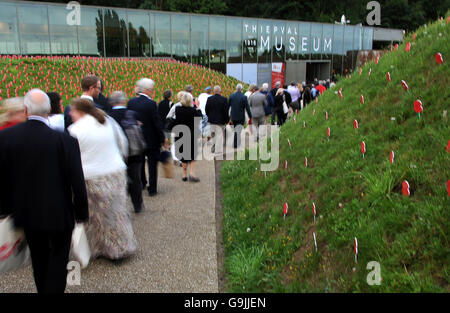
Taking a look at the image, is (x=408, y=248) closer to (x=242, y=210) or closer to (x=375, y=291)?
(x=375, y=291)

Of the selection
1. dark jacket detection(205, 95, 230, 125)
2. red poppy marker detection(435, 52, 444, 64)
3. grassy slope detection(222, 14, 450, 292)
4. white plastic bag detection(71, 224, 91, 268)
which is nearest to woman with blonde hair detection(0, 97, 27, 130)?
white plastic bag detection(71, 224, 91, 268)

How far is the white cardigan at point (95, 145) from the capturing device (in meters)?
4.33

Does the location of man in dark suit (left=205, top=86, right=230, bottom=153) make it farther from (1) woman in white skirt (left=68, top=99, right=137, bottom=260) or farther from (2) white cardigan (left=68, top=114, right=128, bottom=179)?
(2) white cardigan (left=68, top=114, right=128, bottom=179)

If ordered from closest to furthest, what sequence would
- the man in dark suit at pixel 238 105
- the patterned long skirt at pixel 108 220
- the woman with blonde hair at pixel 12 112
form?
the woman with blonde hair at pixel 12 112, the patterned long skirt at pixel 108 220, the man in dark suit at pixel 238 105

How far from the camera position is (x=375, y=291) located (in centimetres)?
284

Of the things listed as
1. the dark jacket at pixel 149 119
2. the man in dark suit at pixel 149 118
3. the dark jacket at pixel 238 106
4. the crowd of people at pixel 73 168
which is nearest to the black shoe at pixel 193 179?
the crowd of people at pixel 73 168

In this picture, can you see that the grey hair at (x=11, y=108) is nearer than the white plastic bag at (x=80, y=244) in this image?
No

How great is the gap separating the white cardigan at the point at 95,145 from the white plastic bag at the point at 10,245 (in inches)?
51.0

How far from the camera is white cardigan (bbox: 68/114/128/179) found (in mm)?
4328

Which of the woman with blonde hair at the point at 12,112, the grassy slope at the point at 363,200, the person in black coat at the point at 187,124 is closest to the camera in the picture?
the grassy slope at the point at 363,200

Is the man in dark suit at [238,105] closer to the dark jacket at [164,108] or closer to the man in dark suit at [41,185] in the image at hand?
the dark jacket at [164,108]

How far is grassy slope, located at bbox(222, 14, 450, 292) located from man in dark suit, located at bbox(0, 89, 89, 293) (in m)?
1.80
